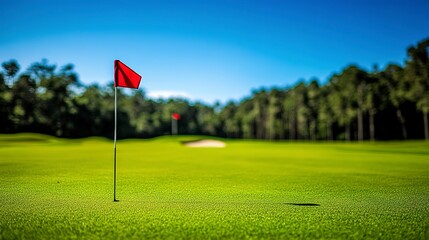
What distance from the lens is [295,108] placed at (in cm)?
9744

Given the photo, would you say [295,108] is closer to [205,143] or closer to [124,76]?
[205,143]

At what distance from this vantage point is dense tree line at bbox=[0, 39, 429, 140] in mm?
67000

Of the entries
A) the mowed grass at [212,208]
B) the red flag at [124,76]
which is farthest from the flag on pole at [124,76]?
the mowed grass at [212,208]

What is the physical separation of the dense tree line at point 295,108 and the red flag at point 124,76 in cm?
6300

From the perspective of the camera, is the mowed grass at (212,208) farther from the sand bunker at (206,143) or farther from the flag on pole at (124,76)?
the sand bunker at (206,143)

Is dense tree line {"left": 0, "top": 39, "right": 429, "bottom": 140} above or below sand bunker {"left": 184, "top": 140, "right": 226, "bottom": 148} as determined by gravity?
above

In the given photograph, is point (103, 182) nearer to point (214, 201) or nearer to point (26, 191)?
point (26, 191)

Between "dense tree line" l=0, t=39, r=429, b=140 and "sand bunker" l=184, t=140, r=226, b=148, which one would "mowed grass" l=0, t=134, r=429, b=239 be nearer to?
"sand bunker" l=184, t=140, r=226, b=148

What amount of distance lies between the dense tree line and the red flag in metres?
63.0

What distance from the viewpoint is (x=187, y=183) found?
415 inches

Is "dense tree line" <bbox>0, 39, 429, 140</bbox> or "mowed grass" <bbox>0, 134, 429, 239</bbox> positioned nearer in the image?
"mowed grass" <bbox>0, 134, 429, 239</bbox>

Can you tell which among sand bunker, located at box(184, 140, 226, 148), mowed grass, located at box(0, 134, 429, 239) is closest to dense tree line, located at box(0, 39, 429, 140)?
sand bunker, located at box(184, 140, 226, 148)

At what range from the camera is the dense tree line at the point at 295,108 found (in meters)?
67.0

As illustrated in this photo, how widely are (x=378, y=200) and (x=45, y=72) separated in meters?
86.2
